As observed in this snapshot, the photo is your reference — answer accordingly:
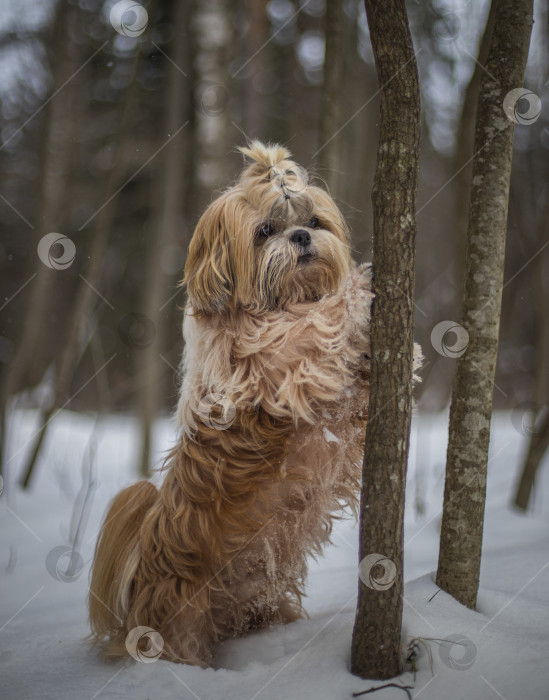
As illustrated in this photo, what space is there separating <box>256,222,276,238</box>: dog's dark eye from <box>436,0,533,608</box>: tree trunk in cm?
96

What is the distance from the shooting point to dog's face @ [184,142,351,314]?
2.70 m

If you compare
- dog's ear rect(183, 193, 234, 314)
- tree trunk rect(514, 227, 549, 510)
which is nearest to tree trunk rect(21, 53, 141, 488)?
dog's ear rect(183, 193, 234, 314)

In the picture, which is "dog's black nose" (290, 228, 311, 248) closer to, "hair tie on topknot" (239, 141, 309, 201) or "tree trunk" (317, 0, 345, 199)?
"hair tie on topknot" (239, 141, 309, 201)

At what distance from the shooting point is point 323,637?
7.19 ft

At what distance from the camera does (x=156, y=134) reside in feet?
24.9

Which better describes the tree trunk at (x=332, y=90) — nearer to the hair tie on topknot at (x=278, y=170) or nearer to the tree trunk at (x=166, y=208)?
the hair tie on topknot at (x=278, y=170)

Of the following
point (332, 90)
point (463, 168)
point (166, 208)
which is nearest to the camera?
point (332, 90)

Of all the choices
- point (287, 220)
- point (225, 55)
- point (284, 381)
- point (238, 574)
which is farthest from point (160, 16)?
point (238, 574)

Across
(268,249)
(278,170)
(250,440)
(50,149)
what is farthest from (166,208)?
(250,440)

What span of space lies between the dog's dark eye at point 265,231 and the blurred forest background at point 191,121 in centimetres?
105

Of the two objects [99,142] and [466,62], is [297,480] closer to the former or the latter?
[466,62]

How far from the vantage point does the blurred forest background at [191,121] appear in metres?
5.05

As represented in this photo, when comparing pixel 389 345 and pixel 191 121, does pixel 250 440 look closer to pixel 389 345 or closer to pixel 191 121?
pixel 389 345

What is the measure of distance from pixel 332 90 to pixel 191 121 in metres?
2.62
